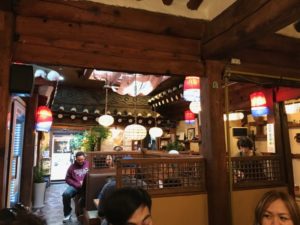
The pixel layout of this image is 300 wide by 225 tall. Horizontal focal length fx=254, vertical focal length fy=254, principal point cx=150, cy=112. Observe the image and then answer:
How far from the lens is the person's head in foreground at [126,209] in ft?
4.57

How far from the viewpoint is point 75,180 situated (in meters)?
6.24

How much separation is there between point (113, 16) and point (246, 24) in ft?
4.37

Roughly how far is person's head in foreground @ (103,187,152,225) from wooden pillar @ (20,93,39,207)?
534 cm

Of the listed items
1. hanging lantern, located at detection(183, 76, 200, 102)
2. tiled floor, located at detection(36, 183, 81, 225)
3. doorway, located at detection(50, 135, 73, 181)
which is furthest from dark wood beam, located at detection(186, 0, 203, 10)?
doorway, located at detection(50, 135, 73, 181)

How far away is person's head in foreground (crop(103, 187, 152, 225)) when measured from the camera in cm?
139

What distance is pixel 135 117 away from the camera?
36.2ft

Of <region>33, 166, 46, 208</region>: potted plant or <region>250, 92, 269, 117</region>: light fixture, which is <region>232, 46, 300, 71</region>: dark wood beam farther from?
<region>33, 166, 46, 208</region>: potted plant

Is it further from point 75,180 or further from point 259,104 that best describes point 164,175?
point 75,180

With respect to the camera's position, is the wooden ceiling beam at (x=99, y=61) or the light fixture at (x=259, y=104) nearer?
the wooden ceiling beam at (x=99, y=61)

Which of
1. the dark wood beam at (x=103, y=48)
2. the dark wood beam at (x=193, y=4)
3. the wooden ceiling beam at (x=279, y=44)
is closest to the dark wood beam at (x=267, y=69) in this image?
the wooden ceiling beam at (x=279, y=44)

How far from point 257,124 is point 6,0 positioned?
6.96 metres

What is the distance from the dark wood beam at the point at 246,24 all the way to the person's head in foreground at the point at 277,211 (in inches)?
51.1

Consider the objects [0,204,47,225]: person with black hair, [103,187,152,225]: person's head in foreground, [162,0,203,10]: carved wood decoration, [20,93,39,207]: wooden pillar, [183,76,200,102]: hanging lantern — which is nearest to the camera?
[0,204,47,225]: person with black hair

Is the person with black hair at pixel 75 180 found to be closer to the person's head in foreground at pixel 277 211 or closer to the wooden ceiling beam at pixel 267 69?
the wooden ceiling beam at pixel 267 69
